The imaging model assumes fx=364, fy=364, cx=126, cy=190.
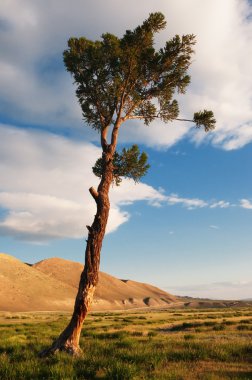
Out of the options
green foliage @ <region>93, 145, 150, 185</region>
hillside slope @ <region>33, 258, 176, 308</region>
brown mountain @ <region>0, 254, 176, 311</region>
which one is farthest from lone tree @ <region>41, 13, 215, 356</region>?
hillside slope @ <region>33, 258, 176, 308</region>

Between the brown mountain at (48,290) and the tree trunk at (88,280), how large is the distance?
102 m

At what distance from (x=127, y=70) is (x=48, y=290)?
129220mm

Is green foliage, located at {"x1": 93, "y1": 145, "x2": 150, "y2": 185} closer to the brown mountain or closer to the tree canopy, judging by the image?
the tree canopy

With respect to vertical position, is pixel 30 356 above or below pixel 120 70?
below

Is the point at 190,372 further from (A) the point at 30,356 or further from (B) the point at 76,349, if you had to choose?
(A) the point at 30,356

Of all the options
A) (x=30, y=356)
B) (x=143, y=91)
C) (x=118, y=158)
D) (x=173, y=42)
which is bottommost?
(x=30, y=356)

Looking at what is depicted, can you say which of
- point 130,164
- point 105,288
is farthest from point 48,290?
point 130,164

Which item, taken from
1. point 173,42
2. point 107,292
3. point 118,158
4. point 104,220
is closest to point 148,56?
point 173,42

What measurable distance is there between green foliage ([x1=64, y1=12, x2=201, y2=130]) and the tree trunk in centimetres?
484

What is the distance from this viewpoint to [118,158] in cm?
1880

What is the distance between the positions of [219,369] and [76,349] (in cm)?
563

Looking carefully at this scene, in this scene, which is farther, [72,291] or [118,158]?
[72,291]

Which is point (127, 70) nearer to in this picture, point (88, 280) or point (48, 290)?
point (88, 280)

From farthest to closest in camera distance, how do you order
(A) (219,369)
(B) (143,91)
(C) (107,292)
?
(C) (107,292), (B) (143,91), (A) (219,369)
